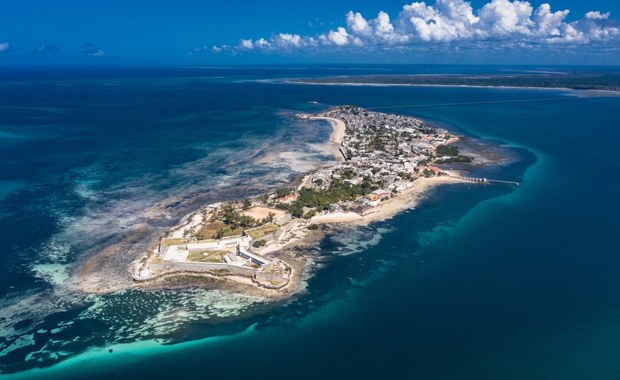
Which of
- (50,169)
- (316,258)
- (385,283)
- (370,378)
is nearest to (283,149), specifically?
(50,169)

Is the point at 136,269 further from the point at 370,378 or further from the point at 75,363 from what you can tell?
the point at 370,378

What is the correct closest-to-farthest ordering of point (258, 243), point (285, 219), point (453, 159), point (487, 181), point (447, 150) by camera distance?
point (258, 243), point (285, 219), point (487, 181), point (453, 159), point (447, 150)

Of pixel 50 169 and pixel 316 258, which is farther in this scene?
pixel 50 169

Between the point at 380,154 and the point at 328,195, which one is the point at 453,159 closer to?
the point at 380,154

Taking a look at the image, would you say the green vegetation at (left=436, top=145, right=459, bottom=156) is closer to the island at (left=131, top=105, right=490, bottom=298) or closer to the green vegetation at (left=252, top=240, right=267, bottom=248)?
the island at (left=131, top=105, right=490, bottom=298)

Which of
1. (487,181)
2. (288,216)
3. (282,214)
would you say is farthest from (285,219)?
(487,181)

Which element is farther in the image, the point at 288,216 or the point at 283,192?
the point at 283,192
